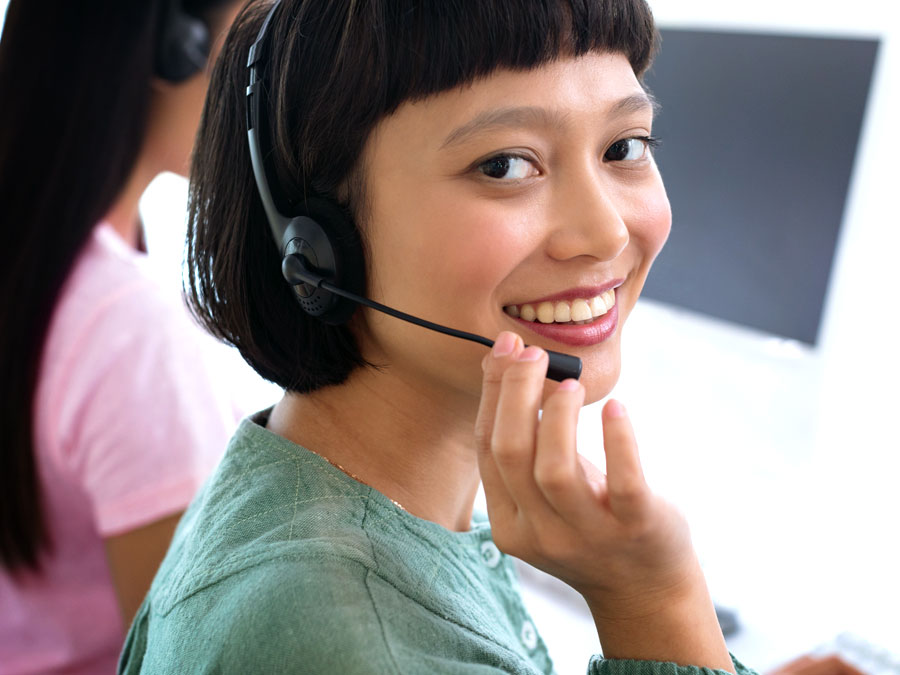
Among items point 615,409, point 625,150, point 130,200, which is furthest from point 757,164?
point 130,200

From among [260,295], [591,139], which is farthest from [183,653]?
[591,139]

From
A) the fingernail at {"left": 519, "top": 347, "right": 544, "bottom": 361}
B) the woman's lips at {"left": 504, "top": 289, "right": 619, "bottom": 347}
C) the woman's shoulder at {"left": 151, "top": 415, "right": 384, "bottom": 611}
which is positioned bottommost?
the woman's shoulder at {"left": 151, "top": 415, "right": 384, "bottom": 611}

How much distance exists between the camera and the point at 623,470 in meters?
0.62

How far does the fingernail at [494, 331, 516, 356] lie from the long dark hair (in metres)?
0.83

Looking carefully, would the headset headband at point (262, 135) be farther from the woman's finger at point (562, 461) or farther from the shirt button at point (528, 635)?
the shirt button at point (528, 635)

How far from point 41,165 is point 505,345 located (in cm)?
88

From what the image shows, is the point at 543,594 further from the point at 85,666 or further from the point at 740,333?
the point at 85,666

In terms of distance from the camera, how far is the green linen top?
1.98 feet

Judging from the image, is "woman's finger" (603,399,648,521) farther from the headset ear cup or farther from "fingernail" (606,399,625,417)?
the headset ear cup

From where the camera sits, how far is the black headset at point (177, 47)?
128cm

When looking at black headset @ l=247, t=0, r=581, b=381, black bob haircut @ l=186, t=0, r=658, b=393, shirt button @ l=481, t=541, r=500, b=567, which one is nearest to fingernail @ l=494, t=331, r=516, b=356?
black headset @ l=247, t=0, r=581, b=381

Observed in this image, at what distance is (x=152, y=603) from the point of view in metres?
0.82

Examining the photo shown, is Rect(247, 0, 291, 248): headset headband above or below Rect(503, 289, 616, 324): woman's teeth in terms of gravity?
above

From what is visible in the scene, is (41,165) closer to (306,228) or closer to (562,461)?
(306,228)
